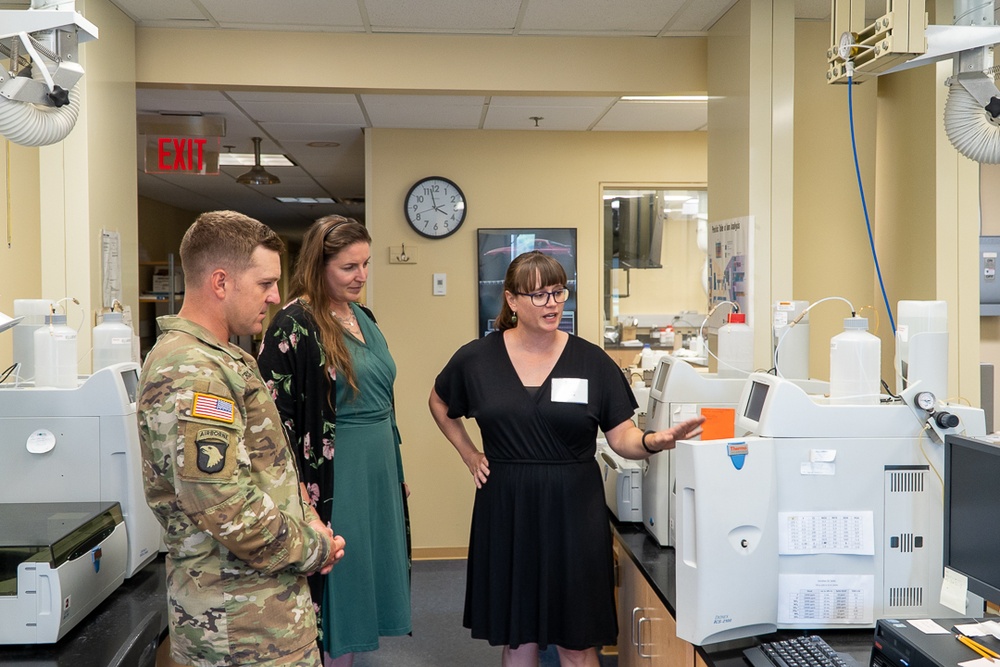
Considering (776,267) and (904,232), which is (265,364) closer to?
(776,267)

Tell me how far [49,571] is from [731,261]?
8.09 ft

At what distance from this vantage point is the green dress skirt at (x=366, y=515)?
2213mm

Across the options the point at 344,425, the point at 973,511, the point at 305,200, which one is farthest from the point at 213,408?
the point at 305,200

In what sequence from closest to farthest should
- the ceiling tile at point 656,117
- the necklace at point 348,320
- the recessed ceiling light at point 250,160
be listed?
1. the necklace at point 348,320
2. the ceiling tile at point 656,117
3. the recessed ceiling light at point 250,160

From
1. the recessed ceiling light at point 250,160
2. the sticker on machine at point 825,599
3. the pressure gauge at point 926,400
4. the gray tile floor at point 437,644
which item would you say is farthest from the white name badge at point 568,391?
the recessed ceiling light at point 250,160

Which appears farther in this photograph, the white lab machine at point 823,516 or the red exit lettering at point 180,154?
the red exit lettering at point 180,154

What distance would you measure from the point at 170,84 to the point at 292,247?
977 centimetres

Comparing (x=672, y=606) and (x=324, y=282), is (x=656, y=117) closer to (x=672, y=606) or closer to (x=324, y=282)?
(x=324, y=282)

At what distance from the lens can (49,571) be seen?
1.62 metres

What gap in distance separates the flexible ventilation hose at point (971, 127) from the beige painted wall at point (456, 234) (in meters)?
3.11

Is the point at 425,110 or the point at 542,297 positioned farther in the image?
the point at 425,110

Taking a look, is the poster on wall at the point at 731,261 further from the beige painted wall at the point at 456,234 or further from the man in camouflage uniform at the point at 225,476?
the man in camouflage uniform at the point at 225,476

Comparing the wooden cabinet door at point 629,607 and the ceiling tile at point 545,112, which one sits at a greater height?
the ceiling tile at point 545,112

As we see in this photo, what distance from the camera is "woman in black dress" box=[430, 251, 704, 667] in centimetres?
227
